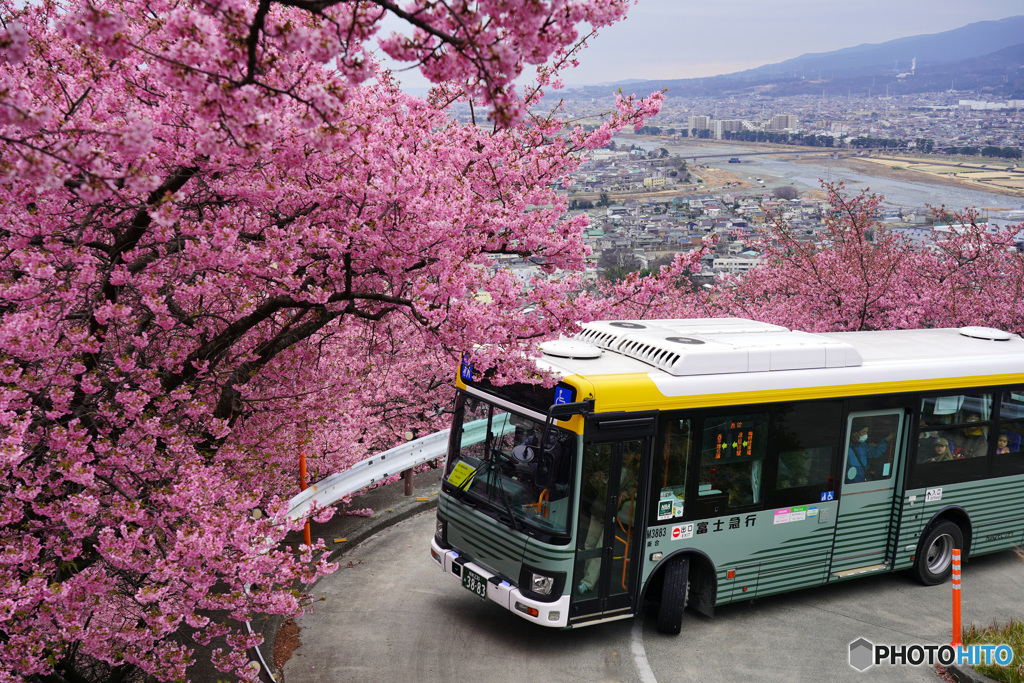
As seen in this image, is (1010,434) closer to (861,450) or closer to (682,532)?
(861,450)

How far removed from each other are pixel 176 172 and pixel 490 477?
Result: 4.09 m

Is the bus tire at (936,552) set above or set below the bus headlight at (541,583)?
below

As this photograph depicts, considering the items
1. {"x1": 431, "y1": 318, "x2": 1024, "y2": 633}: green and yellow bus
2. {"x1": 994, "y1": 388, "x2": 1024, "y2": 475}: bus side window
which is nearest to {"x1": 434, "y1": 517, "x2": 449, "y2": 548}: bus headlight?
{"x1": 431, "y1": 318, "x2": 1024, "y2": 633}: green and yellow bus

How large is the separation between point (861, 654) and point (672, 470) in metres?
2.76

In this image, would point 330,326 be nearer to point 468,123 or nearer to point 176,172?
point 468,123

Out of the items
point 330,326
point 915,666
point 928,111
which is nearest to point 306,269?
point 330,326

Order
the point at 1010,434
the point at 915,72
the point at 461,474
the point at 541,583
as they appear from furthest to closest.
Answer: the point at 915,72, the point at 1010,434, the point at 461,474, the point at 541,583

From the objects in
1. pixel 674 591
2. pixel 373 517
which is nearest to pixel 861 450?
pixel 674 591

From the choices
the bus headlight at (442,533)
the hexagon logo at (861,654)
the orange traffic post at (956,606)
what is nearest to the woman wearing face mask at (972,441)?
the orange traffic post at (956,606)

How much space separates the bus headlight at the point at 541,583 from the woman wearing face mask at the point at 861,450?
3.79m

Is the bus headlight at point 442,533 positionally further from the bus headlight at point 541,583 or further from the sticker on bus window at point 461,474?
the bus headlight at point 541,583

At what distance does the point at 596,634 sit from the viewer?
Answer: 29.6ft

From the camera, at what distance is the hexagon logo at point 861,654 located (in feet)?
28.0

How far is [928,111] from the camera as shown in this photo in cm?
7050
